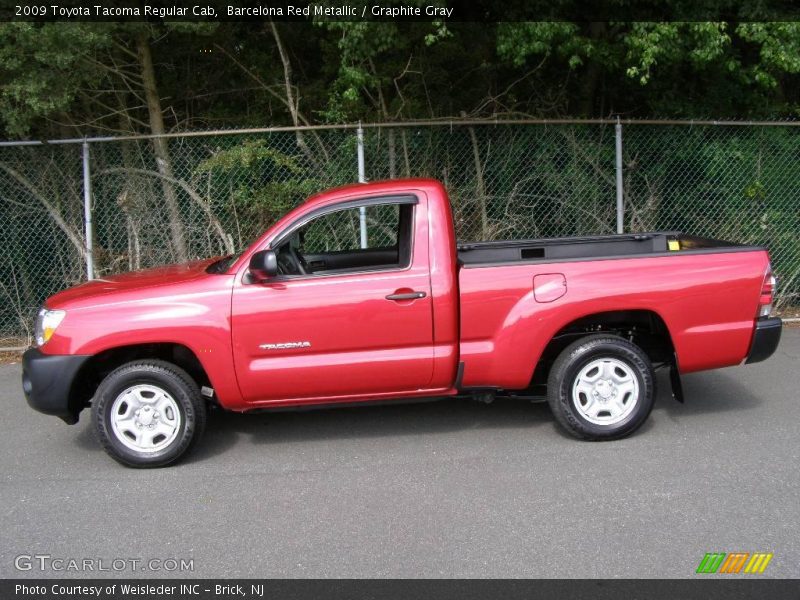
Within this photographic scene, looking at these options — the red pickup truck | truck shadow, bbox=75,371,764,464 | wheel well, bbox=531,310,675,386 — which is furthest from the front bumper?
wheel well, bbox=531,310,675,386

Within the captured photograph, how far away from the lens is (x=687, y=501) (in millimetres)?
4340

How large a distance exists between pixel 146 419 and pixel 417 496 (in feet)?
6.21

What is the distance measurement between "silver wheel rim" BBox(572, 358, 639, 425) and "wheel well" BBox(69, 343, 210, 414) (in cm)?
260

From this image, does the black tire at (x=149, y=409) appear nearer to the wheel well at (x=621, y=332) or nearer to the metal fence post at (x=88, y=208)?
the wheel well at (x=621, y=332)

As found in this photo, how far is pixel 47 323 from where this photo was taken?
16.8 ft

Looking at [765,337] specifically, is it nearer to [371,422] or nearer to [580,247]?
[580,247]

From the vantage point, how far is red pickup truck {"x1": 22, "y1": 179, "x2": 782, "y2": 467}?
5008mm

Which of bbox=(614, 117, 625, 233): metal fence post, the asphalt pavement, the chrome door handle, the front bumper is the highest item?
bbox=(614, 117, 625, 233): metal fence post

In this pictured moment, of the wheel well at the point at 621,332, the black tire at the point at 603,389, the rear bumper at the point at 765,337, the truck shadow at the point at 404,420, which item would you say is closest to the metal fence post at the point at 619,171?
the truck shadow at the point at 404,420

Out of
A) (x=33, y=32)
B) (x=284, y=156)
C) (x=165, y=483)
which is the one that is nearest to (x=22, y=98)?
(x=33, y=32)

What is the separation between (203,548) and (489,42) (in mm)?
8483

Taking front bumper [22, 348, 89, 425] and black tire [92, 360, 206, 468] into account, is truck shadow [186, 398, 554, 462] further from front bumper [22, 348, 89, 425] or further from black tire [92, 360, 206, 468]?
front bumper [22, 348, 89, 425]
